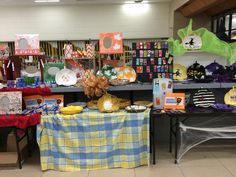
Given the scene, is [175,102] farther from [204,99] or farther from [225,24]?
[225,24]

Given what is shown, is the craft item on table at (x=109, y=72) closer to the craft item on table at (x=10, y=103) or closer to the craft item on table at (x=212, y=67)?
the craft item on table at (x=10, y=103)

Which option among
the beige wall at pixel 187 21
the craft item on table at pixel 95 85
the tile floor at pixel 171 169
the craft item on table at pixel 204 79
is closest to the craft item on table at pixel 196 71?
the craft item on table at pixel 204 79

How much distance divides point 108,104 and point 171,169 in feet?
3.18

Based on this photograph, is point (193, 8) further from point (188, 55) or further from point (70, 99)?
point (70, 99)

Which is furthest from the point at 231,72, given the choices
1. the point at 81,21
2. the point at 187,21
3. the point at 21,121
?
the point at 81,21

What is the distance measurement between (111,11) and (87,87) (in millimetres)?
5096

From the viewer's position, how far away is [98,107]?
8.50 feet

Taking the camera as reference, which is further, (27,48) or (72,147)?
(27,48)

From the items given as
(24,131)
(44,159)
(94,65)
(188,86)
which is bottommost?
(44,159)

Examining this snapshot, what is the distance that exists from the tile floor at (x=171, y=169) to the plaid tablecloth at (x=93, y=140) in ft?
0.26

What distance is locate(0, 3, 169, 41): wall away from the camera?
7.13m

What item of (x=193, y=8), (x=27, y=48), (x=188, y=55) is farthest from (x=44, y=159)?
(x=193, y=8)

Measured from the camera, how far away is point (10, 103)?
8.43ft

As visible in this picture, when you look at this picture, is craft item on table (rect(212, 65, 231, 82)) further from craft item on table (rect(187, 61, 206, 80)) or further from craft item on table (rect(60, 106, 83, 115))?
craft item on table (rect(60, 106, 83, 115))
